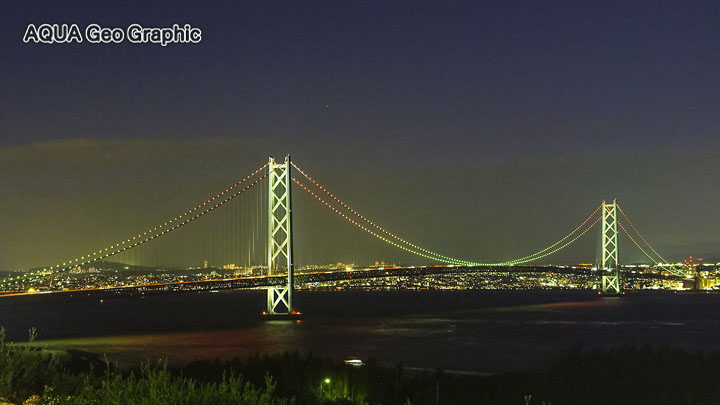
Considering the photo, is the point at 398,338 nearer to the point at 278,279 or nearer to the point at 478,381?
the point at 278,279

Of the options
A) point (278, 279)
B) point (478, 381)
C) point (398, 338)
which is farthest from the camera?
point (278, 279)

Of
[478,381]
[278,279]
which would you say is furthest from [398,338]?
[478,381]

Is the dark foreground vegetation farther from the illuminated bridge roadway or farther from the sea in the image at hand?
the illuminated bridge roadway

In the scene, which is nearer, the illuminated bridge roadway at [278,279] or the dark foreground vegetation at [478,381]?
the dark foreground vegetation at [478,381]

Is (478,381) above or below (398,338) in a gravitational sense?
above

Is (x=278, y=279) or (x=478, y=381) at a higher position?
(x=278, y=279)

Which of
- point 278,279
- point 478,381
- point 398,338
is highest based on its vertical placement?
point 278,279

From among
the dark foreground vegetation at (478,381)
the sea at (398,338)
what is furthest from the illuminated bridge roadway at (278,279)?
the dark foreground vegetation at (478,381)

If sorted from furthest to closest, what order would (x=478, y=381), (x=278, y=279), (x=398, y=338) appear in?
(x=278, y=279)
(x=398, y=338)
(x=478, y=381)

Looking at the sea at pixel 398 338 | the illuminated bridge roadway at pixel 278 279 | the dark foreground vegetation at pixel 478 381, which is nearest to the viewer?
the dark foreground vegetation at pixel 478 381

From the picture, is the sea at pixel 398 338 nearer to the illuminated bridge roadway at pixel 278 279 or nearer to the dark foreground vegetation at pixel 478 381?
the illuminated bridge roadway at pixel 278 279

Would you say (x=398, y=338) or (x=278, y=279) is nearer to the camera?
(x=398, y=338)

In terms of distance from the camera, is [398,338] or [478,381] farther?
[398,338]

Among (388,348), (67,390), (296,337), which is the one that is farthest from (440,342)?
(67,390)
